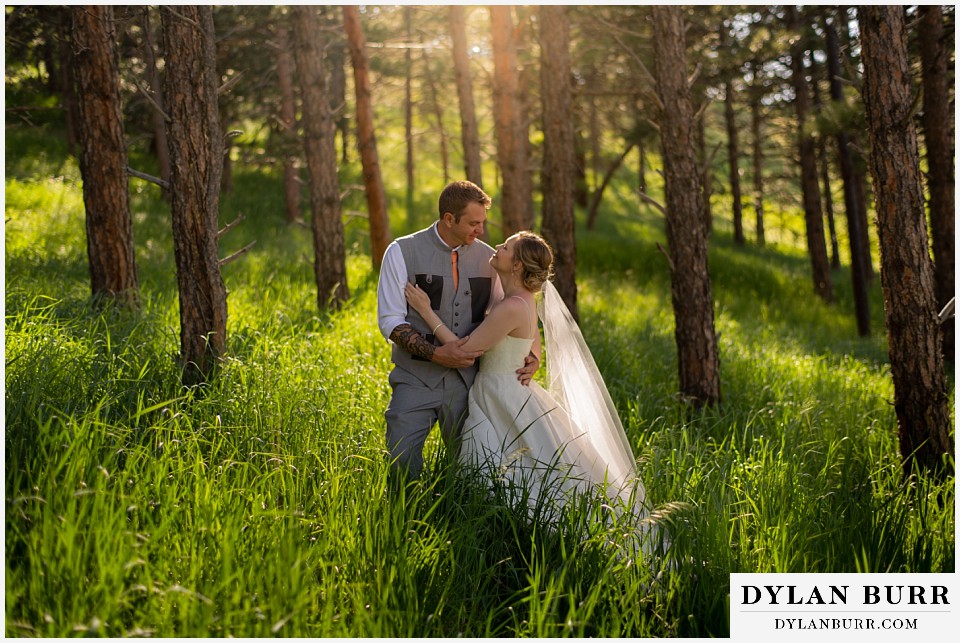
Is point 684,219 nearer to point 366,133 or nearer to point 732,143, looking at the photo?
point 366,133

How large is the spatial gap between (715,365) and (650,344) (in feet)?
7.85

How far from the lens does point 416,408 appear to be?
4715 mm

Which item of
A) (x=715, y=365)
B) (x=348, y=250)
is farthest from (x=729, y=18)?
(x=715, y=365)

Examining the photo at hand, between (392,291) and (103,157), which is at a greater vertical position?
(103,157)

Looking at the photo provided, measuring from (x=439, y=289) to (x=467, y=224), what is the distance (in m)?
0.43

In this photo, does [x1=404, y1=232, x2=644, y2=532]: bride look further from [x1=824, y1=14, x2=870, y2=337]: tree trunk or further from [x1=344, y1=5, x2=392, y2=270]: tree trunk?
[x1=824, y1=14, x2=870, y2=337]: tree trunk

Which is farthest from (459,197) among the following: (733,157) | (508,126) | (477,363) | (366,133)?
(733,157)

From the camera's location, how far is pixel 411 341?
453 cm

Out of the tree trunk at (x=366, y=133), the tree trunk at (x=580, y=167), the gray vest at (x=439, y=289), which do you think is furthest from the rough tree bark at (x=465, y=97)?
the gray vest at (x=439, y=289)

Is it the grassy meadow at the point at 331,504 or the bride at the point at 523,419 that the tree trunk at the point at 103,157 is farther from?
the bride at the point at 523,419

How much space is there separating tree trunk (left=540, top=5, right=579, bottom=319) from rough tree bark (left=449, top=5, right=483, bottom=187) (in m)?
4.49

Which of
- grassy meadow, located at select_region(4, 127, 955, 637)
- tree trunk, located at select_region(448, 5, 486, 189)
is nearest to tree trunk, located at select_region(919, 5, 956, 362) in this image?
grassy meadow, located at select_region(4, 127, 955, 637)

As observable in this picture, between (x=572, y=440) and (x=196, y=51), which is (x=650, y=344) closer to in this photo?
(x=572, y=440)

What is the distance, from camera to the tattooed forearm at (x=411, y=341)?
14.9 ft
